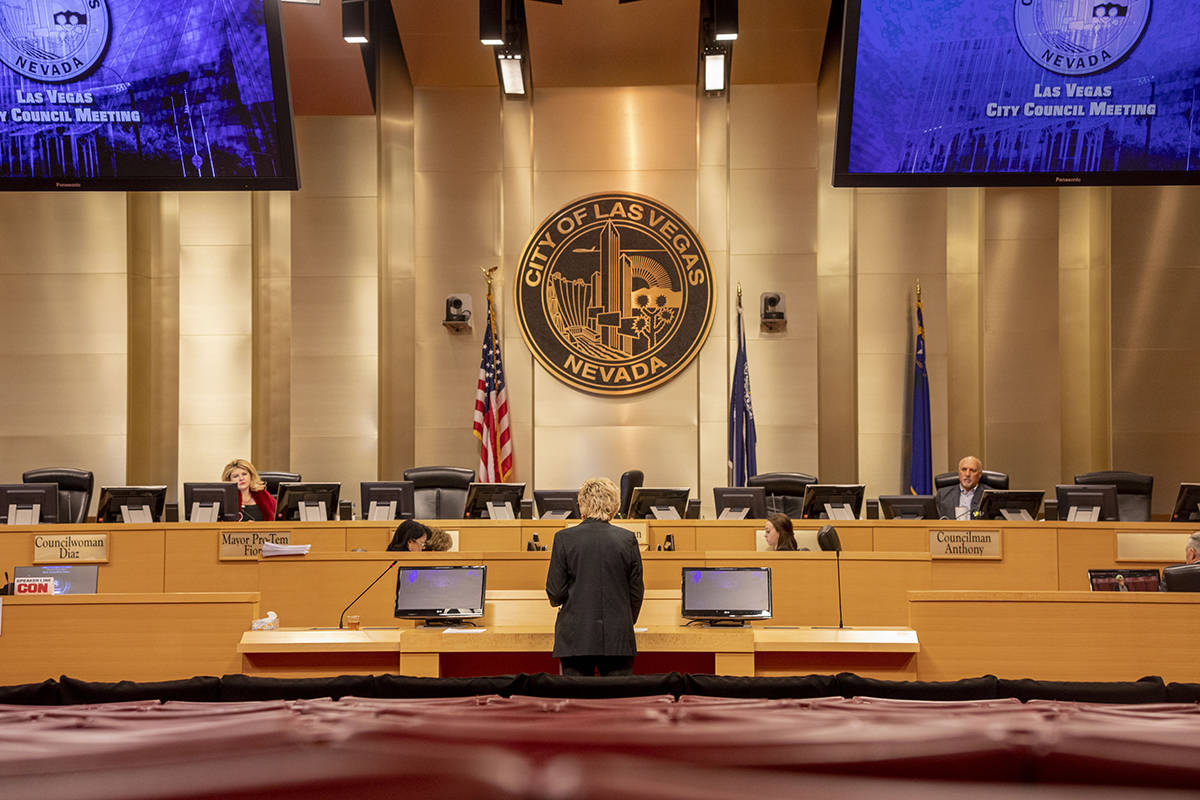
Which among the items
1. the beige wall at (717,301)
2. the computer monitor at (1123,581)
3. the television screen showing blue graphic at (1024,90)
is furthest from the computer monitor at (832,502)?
the beige wall at (717,301)

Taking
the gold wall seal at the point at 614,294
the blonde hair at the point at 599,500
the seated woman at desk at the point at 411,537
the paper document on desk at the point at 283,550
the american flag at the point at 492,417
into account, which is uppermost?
the gold wall seal at the point at 614,294

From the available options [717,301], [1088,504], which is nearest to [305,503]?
[717,301]

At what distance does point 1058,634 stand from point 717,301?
6.50 metres

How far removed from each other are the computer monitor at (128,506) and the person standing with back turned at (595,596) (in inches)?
157

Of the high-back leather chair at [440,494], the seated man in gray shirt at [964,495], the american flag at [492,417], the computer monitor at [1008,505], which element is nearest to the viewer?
the computer monitor at [1008,505]

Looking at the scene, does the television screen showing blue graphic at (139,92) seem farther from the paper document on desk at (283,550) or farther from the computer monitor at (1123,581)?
the computer monitor at (1123,581)

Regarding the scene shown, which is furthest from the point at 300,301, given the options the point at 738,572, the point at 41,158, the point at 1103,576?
the point at 1103,576

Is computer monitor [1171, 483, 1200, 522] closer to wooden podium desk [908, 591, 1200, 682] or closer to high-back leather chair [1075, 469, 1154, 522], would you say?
high-back leather chair [1075, 469, 1154, 522]

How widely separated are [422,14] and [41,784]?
10.3 m

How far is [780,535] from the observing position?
19.0 ft

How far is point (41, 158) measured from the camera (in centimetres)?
622

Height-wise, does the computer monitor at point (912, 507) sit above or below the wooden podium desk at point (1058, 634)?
above

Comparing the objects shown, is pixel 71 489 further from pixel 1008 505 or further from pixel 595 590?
pixel 1008 505

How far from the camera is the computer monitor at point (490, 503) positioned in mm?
7254
